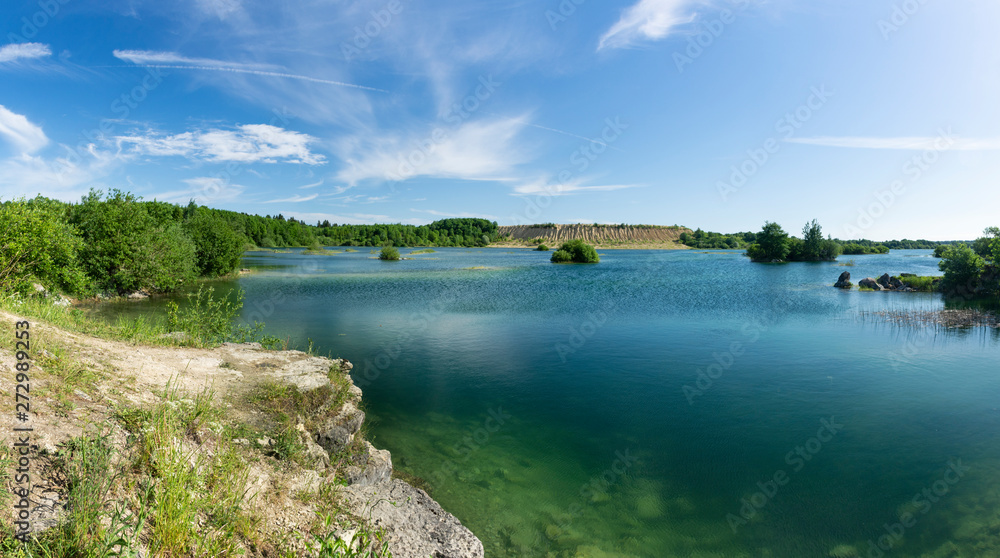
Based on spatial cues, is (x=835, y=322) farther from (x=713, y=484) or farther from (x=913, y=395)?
(x=713, y=484)

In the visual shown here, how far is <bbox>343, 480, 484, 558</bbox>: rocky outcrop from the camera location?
20.6ft

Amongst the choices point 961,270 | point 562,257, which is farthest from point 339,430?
point 562,257

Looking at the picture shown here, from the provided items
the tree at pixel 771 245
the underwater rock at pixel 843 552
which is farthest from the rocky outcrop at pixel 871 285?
the tree at pixel 771 245

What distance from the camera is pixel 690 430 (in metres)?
11.5

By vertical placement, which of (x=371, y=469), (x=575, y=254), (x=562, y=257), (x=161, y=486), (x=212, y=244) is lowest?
(x=371, y=469)

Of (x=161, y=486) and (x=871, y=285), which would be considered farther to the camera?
(x=871, y=285)

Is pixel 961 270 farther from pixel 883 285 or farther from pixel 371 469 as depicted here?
pixel 371 469

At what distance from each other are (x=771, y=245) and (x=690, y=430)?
10342 centimetres

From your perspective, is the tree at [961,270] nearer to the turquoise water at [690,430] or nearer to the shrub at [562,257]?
the turquoise water at [690,430]

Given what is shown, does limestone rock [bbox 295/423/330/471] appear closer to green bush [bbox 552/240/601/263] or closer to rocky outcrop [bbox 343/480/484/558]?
rocky outcrop [bbox 343/480/484/558]

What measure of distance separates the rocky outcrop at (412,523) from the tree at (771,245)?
110 meters

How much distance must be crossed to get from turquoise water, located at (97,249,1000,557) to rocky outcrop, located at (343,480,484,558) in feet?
2.53

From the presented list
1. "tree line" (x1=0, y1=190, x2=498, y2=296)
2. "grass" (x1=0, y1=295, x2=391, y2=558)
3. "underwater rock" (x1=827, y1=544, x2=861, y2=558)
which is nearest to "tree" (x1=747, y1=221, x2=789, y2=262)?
"tree line" (x1=0, y1=190, x2=498, y2=296)

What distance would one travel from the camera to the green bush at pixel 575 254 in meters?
89.0
